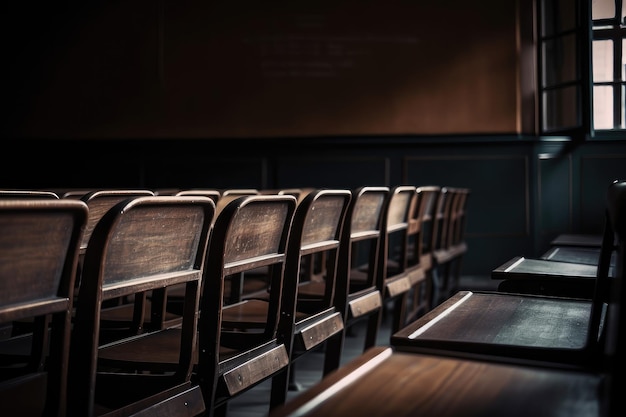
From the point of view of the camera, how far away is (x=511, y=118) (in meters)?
6.50

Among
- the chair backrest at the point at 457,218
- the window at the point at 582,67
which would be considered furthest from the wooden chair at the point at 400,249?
the window at the point at 582,67

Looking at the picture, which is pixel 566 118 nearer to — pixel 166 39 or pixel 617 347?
pixel 166 39

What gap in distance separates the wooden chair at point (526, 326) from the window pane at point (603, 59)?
5.13 metres

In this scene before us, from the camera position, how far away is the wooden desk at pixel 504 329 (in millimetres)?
994

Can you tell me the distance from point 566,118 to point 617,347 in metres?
6.02

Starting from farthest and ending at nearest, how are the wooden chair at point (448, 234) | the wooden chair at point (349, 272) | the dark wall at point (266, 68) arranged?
the dark wall at point (266, 68), the wooden chair at point (448, 234), the wooden chair at point (349, 272)

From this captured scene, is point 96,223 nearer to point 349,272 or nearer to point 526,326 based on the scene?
point 526,326

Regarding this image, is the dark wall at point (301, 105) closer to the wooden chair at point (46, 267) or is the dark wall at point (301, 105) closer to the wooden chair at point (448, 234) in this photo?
the wooden chair at point (448, 234)

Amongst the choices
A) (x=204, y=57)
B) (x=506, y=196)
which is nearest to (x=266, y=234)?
(x=506, y=196)

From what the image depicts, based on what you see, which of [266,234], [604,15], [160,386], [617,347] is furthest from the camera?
[604,15]

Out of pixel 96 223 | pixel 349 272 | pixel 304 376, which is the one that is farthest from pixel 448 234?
pixel 96 223

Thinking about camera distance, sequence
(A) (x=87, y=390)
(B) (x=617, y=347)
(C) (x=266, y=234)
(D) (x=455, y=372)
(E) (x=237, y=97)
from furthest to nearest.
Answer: (E) (x=237, y=97) < (C) (x=266, y=234) < (A) (x=87, y=390) < (D) (x=455, y=372) < (B) (x=617, y=347)

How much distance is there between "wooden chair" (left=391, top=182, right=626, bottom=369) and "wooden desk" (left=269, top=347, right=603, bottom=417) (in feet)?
0.22

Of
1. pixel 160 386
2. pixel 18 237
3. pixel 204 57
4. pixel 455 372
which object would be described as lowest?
pixel 160 386
